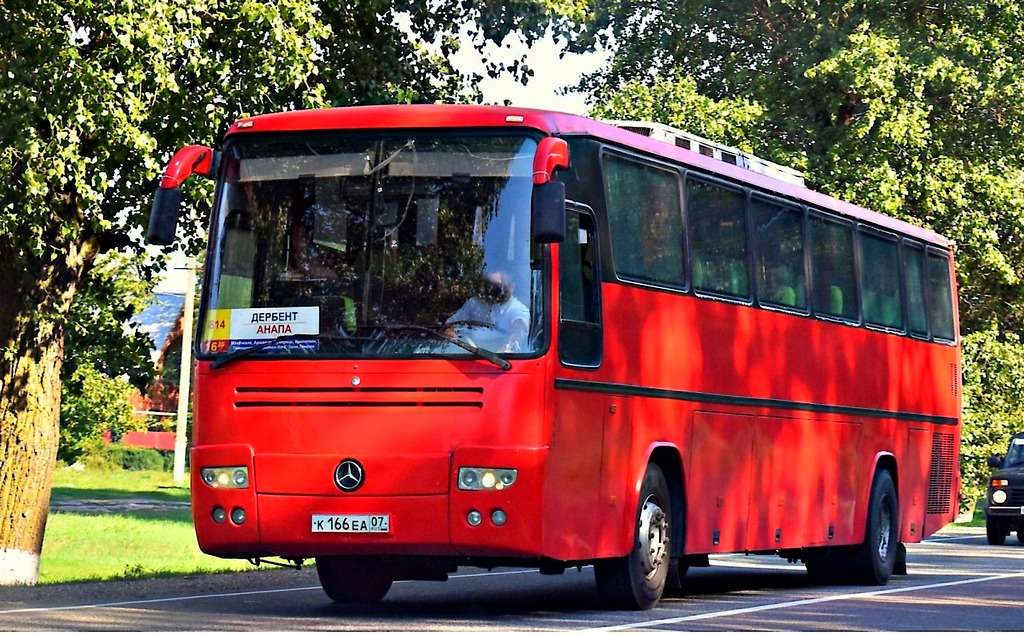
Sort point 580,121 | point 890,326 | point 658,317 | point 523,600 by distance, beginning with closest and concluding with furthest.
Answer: point 580,121
point 658,317
point 523,600
point 890,326

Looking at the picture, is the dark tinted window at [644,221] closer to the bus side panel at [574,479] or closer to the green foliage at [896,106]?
the bus side panel at [574,479]

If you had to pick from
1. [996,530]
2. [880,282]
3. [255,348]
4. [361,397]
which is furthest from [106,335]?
[996,530]

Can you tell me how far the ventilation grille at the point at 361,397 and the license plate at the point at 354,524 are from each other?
713 mm

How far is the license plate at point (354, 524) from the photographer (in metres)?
13.2

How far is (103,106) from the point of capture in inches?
734

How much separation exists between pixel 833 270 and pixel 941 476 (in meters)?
4.48

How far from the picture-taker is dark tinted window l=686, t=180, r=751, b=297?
15.9 m

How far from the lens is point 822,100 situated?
1531 inches

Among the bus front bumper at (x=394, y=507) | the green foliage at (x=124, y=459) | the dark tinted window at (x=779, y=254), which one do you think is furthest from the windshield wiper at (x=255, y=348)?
the green foliage at (x=124, y=459)

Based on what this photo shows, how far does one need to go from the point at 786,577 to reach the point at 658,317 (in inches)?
288

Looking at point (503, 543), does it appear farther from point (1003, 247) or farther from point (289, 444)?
point (1003, 247)

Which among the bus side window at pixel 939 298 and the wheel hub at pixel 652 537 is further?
the bus side window at pixel 939 298

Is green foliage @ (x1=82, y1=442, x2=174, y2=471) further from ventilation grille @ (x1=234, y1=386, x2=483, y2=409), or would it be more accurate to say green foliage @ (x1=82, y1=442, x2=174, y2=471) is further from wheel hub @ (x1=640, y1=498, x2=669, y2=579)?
ventilation grille @ (x1=234, y1=386, x2=483, y2=409)

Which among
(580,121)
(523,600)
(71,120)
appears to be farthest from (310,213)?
(71,120)
